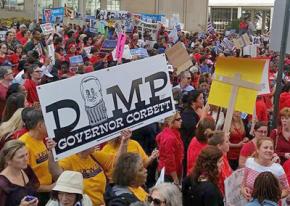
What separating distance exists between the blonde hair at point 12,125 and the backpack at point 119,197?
1779 millimetres

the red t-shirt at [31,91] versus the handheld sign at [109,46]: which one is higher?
the red t-shirt at [31,91]

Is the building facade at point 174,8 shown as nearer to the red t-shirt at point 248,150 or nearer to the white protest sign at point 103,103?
the red t-shirt at point 248,150

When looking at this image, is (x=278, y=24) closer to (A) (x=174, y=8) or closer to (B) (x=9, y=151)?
(B) (x=9, y=151)

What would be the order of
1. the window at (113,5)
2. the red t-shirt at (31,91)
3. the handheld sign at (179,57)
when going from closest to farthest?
1. the red t-shirt at (31,91)
2. the handheld sign at (179,57)
3. the window at (113,5)

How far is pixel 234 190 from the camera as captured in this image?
5465 mm

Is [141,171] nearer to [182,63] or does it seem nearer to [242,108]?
[242,108]

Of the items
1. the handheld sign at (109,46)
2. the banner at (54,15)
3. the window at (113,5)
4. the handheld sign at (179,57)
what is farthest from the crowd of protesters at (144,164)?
the window at (113,5)

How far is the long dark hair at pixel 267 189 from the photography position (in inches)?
183

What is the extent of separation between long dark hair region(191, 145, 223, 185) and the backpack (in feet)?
2.59

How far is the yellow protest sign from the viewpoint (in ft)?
21.9

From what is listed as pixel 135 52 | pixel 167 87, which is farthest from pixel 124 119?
pixel 135 52

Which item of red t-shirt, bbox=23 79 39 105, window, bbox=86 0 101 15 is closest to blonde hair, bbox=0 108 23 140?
red t-shirt, bbox=23 79 39 105

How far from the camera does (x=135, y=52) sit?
14.6m

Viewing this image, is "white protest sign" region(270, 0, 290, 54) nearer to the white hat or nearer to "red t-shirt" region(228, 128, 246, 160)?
"red t-shirt" region(228, 128, 246, 160)
